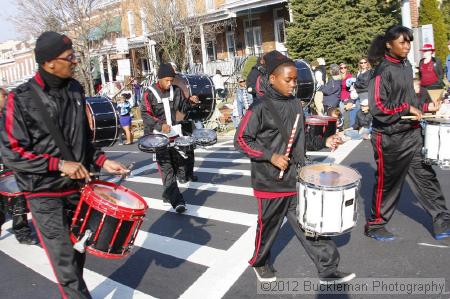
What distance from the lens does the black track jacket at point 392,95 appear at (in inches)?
197

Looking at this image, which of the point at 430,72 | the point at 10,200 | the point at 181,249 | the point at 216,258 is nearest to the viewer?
the point at 216,258

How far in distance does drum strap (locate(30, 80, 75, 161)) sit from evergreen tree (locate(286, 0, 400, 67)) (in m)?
A: 17.5

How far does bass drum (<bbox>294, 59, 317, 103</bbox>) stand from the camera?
9778 mm

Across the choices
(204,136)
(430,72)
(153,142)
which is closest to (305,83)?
(204,136)

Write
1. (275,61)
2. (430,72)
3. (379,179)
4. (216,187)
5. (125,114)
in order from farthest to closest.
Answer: (125,114) < (430,72) < (216,187) < (379,179) < (275,61)

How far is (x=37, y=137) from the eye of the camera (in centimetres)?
350

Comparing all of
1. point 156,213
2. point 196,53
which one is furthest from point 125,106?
point 196,53

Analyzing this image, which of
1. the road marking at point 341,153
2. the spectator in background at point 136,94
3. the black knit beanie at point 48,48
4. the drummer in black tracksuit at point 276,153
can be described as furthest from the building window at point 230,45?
the black knit beanie at point 48,48

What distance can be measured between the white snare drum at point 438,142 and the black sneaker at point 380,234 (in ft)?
3.09

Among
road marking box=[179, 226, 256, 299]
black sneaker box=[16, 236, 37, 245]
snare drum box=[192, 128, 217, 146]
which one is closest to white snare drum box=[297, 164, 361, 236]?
road marking box=[179, 226, 256, 299]

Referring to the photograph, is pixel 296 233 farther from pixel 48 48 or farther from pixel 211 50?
pixel 211 50

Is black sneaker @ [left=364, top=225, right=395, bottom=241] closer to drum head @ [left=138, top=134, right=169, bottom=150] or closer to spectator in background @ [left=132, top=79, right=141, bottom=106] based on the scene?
drum head @ [left=138, top=134, right=169, bottom=150]

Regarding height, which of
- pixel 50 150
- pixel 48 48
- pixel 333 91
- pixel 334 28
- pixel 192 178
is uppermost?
pixel 334 28

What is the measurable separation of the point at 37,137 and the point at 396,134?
11.8 feet
